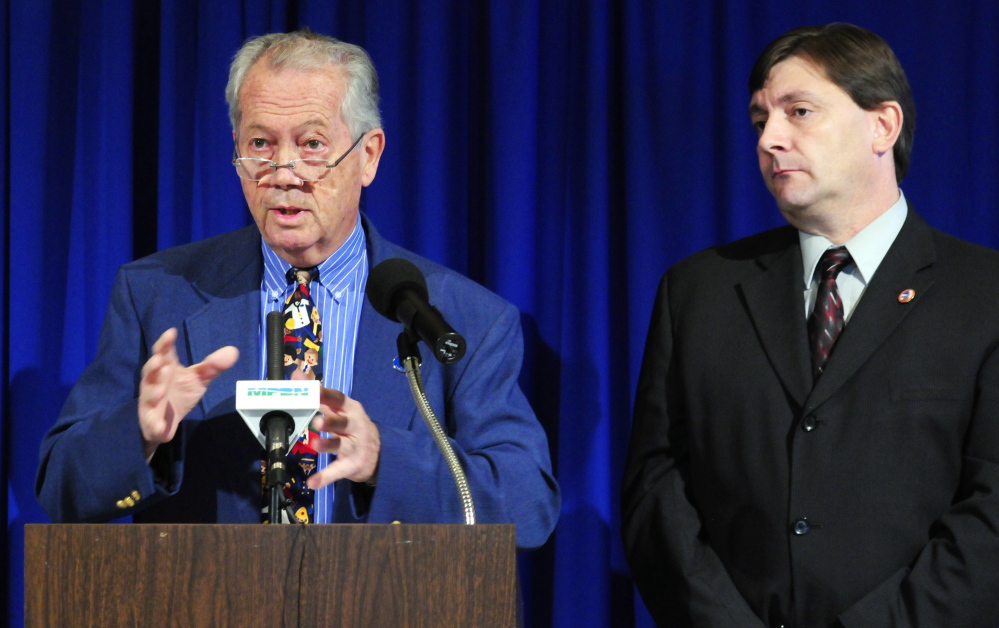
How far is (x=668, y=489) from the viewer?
2383 millimetres


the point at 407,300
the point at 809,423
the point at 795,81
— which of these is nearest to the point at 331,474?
the point at 407,300

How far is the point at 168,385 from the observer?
1791mm

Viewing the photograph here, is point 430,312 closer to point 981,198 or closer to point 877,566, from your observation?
point 877,566

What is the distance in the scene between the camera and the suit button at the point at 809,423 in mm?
2186

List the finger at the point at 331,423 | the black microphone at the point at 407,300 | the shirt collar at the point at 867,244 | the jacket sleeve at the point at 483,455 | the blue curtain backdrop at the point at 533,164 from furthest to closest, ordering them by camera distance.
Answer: the blue curtain backdrop at the point at 533,164 → the shirt collar at the point at 867,244 → the jacket sleeve at the point at 483,455 → the finger at the point at 331,423 → the black microphone at the point at 407,300

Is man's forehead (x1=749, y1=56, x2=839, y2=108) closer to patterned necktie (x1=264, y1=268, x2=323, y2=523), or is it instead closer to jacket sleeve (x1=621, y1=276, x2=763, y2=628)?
jacket sleeve (x1=621, y1=276, x2=763, y2=628)

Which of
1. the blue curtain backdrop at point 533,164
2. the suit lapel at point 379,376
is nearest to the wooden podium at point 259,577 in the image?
the suit lapel at point 379,376

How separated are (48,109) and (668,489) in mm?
1950

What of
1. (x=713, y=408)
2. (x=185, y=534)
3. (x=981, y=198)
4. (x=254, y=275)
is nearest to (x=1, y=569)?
(x=254, y=275)

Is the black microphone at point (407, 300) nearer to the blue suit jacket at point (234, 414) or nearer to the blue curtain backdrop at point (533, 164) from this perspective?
the blue suit jacket at point (234, 414)

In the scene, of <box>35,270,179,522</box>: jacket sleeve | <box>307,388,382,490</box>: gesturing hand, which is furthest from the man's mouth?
<box>307,388,382,490</box>: gesturing hand

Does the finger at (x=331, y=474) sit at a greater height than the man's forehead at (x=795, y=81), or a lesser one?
lesser

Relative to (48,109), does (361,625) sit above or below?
below

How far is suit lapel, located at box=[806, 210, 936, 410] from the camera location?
7.18ft
